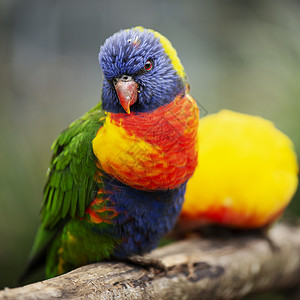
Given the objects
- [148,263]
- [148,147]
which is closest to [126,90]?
[148,147]

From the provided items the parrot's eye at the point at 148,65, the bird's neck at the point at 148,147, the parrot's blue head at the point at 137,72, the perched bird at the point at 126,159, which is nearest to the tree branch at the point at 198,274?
the perched bird at the point at 126,159

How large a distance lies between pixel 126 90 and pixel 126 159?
0.27 meters

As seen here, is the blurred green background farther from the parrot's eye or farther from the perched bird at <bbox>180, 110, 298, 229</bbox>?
the perched bird at <bbox>180, 110, 298, 229</bbox>

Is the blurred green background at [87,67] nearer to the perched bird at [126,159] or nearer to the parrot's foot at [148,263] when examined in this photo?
the perched bird at [126,159]

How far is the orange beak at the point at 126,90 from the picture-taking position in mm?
1380

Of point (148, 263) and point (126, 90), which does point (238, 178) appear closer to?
point (148, 263)

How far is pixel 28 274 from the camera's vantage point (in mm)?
1916

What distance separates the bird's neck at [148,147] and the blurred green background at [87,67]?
0.75 meters

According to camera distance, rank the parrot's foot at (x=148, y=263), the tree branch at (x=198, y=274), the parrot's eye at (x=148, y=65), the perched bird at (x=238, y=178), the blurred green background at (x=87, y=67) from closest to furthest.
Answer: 1. the tree branch at (x=198, y=274)
2. the parrot's eye at (x=148, y=65)
3. the parrot's foot at (x=148, y=263)
4. the perched bird at (x=238, y=178)
5. the blurred green background at (x=87, y=67)

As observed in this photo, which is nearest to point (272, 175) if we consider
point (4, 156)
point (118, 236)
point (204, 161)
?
point (204, 161)

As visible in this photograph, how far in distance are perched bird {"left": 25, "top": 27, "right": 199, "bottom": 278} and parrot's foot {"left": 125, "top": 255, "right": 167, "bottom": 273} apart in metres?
0.03

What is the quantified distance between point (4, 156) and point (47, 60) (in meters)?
1.84

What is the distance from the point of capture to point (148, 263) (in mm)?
1671

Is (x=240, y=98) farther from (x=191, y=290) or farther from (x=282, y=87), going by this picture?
(x=191, y=290)
